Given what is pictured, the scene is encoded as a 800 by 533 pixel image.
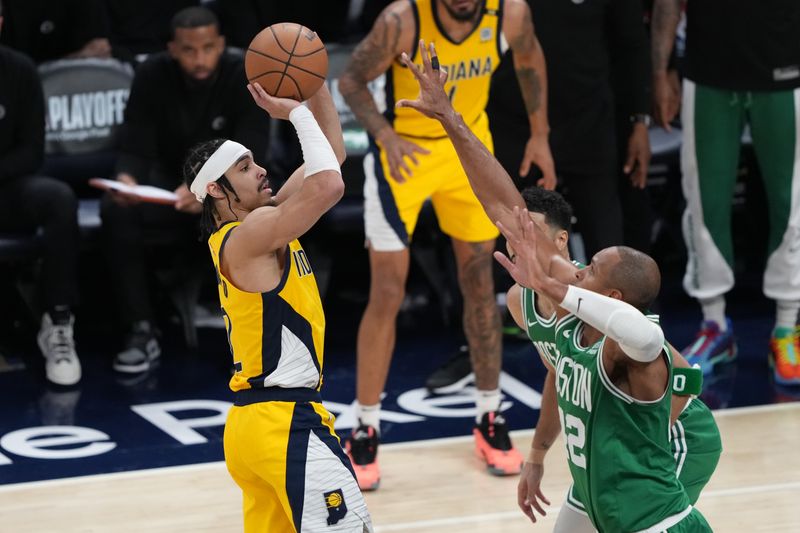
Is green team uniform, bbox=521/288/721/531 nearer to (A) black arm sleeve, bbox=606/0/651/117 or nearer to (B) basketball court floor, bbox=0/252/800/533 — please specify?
(B) basketball court floor, bbox=0/252/800/533

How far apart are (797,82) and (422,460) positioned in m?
2.60

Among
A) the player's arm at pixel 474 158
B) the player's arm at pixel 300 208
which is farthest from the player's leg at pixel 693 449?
the player's arm at pixel 300 208

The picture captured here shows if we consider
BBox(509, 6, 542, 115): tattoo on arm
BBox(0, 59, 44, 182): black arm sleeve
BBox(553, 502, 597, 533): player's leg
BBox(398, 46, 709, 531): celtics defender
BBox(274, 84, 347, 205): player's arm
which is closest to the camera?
BBox(398, 46, 709, 531): celtics defender

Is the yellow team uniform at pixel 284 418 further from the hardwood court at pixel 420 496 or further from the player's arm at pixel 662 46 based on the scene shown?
the player's arm at pixel 662 46

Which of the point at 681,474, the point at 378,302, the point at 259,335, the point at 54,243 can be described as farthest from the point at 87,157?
the point at 681,474

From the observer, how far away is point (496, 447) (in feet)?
19.1

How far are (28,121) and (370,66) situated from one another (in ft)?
7.52

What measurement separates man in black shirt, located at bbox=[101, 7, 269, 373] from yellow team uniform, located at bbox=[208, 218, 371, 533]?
10.3ft

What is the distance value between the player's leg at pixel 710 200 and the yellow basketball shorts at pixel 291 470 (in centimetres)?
322

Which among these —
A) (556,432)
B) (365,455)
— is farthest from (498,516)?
(556,432)

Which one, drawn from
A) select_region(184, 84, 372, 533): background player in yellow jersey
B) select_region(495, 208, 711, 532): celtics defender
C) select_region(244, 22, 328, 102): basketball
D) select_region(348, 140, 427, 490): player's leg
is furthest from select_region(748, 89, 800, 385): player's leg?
select_region(184, 84, 372, 533): background player in yellow jersey

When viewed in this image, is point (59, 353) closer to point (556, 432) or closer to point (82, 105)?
point (82, 105)

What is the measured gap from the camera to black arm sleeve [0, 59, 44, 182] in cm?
716

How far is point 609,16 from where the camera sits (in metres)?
6.94
